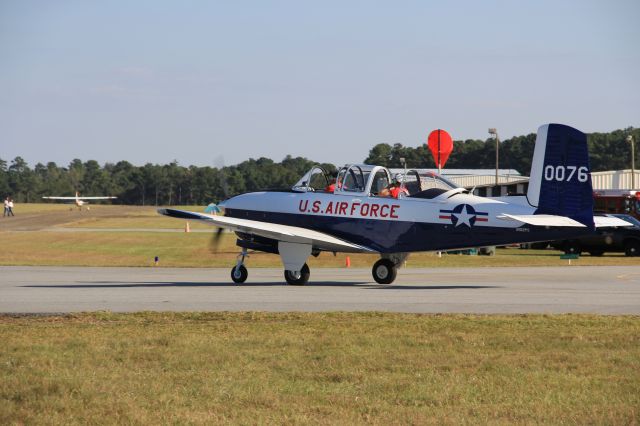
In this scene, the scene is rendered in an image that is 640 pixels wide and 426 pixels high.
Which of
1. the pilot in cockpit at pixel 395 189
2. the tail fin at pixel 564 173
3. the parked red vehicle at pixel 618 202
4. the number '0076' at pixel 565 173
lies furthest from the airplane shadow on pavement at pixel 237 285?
the parked red vehicle at pixel 618 202

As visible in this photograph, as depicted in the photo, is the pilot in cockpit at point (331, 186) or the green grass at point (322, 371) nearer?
the green grass at point (322, 371)

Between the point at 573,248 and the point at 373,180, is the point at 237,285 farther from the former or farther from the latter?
the point at 573,248

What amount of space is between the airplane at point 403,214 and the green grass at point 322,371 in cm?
626

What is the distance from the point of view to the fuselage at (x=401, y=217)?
22.4 meters

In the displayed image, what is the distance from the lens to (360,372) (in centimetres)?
1083

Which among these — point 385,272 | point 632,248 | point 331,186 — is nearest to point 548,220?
point 385,272

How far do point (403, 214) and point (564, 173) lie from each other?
4223mm

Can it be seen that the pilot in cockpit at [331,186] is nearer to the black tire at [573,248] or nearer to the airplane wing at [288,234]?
the airplane wing at [288,234]

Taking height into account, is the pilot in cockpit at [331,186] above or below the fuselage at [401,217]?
above

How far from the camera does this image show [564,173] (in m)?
21.5

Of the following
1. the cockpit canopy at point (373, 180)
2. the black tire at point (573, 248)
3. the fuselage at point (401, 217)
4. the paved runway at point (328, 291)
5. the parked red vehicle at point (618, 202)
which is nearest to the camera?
the paved runway at point (328, 291)

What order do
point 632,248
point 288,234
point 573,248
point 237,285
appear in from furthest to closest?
point 573,248
point 632,248
point 237,285
point 288,234

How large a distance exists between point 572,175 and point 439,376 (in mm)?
12080

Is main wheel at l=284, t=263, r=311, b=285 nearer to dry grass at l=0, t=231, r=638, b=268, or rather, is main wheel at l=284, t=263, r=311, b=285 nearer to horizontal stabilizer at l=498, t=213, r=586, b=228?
horizontal stabilizer at l=498, t=213, r=586, b=228
